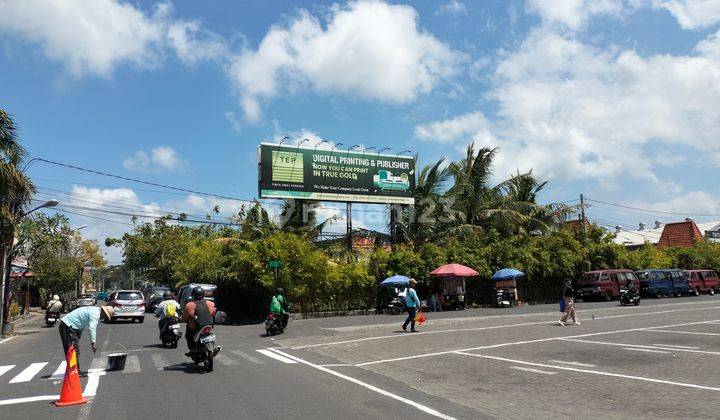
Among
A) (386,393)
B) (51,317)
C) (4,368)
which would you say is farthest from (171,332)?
(51,317)

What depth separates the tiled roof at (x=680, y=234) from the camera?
64.5 m

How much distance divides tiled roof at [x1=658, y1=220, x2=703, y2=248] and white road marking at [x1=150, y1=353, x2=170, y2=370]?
65442 mm

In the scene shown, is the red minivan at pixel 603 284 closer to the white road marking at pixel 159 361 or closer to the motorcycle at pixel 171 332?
the motorcycle at pixel 171 332

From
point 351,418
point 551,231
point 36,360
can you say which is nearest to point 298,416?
point 351,418

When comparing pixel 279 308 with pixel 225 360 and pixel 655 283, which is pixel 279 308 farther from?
pixel 655 283

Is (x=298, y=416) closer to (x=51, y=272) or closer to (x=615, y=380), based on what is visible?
(x=615, y=380)

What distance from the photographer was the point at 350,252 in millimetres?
32125

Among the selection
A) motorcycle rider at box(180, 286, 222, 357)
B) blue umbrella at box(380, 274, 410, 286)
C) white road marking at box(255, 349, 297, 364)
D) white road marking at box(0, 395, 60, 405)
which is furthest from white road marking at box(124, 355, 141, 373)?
blue umbrella at box(380, 274, 410, 286)

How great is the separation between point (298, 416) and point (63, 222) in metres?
37.3

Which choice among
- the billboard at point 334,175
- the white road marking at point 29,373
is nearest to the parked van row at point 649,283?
the billboard at point 334,175

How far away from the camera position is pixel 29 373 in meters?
11.2

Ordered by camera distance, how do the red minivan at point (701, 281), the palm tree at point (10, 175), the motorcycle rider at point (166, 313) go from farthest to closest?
the red minivan at point (701, 281), the palm tree at point (10, 175), the motorcycle rider at point (166, 313)

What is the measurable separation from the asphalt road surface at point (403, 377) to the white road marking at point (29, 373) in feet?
0.11

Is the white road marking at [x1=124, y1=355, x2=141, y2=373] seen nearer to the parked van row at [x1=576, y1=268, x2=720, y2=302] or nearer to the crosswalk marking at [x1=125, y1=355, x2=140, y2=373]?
the crosswalk marking at [x1=125, y1=355, x2=140, y2=373]
